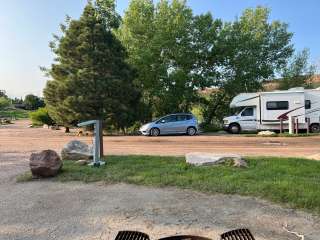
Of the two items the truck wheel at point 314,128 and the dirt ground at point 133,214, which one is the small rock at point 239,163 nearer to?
the dirt ground at point 133,214

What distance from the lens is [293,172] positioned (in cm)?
895

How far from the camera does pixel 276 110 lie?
30.0 metres

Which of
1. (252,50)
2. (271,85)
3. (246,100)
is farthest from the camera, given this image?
(271,85)

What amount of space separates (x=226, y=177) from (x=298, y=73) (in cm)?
3614

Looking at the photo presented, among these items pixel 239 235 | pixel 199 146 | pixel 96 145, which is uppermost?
pixel 96 145

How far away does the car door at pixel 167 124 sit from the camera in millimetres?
27473

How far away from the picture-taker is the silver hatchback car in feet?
89.7

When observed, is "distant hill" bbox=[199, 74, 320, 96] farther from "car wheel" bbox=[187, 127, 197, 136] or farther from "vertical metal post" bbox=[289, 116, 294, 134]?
"vertical metal post" bbox=[289, 116, 294, 134]

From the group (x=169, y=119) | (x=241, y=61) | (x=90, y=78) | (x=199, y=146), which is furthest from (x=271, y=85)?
(x=199, y=146)

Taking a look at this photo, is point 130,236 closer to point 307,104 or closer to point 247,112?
point 247,112

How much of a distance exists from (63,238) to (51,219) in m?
0.91

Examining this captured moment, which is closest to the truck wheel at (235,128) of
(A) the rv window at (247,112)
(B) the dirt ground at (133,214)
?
(A) the rv window at (247,112)

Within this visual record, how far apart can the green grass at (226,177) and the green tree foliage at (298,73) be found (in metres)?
31.8

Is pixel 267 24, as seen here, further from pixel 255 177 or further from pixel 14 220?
pixel 14 220
